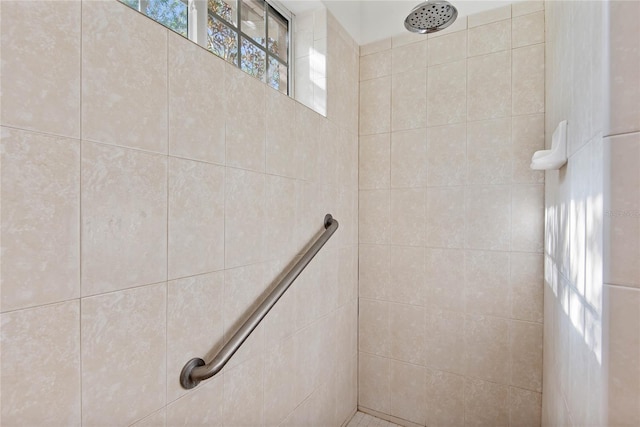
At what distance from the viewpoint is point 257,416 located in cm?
111

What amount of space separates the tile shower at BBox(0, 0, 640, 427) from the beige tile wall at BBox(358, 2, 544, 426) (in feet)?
0.03

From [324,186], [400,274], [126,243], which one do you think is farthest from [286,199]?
[400,274]

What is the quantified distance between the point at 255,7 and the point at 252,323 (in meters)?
1.33

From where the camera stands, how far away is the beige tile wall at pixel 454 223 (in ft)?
4.88

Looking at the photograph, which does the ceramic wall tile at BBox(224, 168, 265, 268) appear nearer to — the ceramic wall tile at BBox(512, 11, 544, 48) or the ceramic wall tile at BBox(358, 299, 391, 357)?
the ceramic wall tile at BBox(358, 299, 391, 357)

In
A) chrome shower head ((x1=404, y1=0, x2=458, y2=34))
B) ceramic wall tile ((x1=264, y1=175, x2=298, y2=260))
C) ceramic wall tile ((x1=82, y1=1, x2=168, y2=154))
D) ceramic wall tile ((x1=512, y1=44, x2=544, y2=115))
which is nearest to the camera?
ceramic wall tile ((x1=82, y1=1, x2=168, y2=154))

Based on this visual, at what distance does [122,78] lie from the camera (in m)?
0.72

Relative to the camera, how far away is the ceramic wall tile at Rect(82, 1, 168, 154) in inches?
26.0

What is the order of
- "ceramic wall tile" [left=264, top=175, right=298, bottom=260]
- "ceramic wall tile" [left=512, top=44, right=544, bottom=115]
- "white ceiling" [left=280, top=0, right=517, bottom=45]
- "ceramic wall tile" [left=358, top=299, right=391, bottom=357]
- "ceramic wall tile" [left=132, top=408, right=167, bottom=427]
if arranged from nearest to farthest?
1. "ceramic wall tile" [left=132, top=408, right=167, bottom=427]
2. "ceramic wall tile" [left=264, top=175, right=298, bottom=260]
3. "ceramic wall tile" [left=512, top=44, right=544, bottom=115]
4. "white ceiling" [left=280, top=0, right=517, bottom=45]
5. "ceramic wall tile" [left=358, top=299, right=391, bottom=357]

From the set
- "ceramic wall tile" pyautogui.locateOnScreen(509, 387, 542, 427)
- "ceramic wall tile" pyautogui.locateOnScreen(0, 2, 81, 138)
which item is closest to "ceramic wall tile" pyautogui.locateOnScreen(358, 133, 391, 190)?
"ceramic wall tile" pyautogui.locateOnScreen(509, 387, 542, 427)

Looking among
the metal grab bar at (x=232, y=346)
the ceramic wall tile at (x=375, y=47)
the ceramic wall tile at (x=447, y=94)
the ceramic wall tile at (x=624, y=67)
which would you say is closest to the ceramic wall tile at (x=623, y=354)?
the ceramic wall tile at (x=624, y=67)

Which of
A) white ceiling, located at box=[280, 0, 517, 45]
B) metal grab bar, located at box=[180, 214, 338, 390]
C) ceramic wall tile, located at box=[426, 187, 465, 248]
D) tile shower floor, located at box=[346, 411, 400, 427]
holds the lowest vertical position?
tile shower floor, located at box=[346, 411, 400, 427]

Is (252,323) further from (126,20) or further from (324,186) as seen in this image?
(126,20)

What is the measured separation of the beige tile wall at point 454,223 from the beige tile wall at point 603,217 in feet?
2.20
